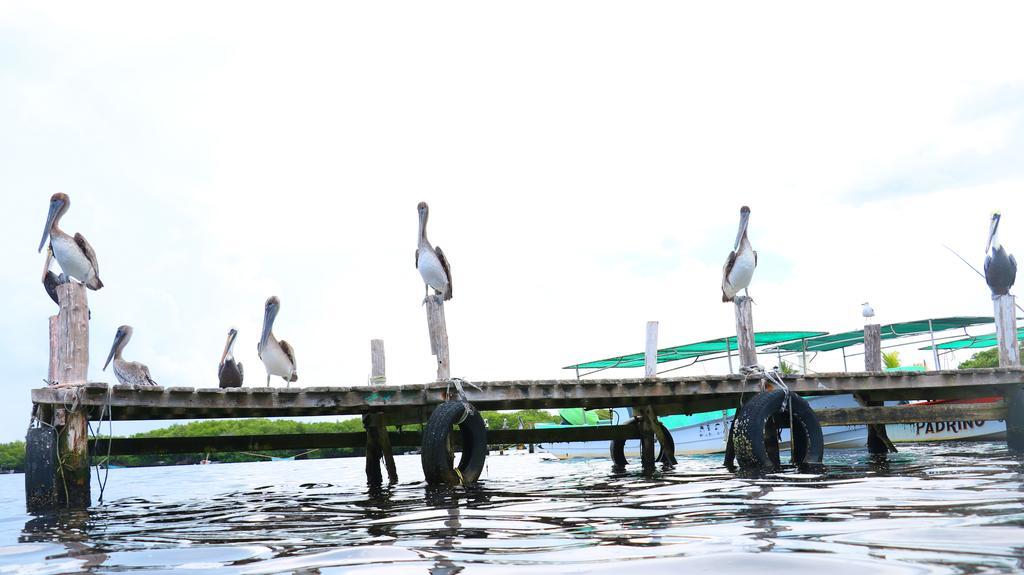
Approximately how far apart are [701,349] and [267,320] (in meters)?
12.1

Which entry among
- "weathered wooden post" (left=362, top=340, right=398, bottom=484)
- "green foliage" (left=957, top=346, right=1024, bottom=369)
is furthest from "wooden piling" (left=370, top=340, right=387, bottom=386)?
"green foliage" (left=957, top=346, right=1024, bottom=369)

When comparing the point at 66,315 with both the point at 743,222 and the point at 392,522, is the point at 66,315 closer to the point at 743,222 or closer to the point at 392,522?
the point at 392,522

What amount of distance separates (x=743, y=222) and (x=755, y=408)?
4589 mm

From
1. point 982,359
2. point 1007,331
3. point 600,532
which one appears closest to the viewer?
point 600,532

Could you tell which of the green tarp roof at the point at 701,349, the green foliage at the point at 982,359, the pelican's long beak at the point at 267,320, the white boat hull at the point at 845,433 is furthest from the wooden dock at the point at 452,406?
the green foliage at the point at 982,359

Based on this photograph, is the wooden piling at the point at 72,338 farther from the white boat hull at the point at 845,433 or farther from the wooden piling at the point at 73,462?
the white boat hull at the point at 845,433

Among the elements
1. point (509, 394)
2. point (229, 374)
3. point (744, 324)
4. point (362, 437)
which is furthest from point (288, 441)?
point (744, 324)

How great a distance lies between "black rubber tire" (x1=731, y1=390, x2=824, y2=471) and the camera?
1198cm

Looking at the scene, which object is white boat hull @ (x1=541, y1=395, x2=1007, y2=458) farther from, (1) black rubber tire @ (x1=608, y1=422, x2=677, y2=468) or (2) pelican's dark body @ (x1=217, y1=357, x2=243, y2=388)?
(2) pelican's dark body @ (x1=217, y1=357, x2=243, y2=388)

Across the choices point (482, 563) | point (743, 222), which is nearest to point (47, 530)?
point (482, 563)

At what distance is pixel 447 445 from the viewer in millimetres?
11258

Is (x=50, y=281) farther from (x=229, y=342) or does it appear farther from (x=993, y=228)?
(x=993, y=228)

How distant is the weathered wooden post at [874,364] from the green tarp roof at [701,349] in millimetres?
3564

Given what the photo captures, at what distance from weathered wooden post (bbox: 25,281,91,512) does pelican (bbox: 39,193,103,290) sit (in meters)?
1.91
